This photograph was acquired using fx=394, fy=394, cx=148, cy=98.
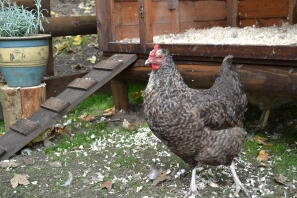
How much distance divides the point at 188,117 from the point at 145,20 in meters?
1.66

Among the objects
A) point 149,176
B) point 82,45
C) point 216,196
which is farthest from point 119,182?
point 82,45

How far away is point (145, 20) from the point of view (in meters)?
3.92

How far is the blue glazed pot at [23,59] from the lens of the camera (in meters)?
3.89

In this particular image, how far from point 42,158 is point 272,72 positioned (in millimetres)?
2101

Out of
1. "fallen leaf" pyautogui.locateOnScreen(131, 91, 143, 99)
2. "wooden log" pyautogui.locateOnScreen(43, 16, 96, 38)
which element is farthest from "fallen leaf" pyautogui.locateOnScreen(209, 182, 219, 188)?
"wooden log" pyautogui.locateOnScreen(43, 16, 96, 38)

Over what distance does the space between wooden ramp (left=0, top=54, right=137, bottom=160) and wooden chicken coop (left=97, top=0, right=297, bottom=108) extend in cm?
27

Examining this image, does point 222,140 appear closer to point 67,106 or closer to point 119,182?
point 119,182

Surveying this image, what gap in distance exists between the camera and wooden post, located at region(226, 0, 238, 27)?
18.1 feet

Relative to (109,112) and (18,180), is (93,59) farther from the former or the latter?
(18,180)

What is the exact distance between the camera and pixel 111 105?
4.98 m

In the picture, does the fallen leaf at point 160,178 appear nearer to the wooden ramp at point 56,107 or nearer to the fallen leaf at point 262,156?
the fallen leaf at point 262,156

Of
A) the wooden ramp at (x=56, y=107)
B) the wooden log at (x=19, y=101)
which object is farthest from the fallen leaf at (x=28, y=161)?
the wooden log at (x=19, y=101)

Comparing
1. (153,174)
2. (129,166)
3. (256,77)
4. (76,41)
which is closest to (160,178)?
(153,174)

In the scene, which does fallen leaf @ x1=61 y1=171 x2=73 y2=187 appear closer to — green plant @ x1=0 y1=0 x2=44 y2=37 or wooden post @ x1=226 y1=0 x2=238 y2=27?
green plant @ x1=0 y1=0 x2=44 y2=37
